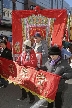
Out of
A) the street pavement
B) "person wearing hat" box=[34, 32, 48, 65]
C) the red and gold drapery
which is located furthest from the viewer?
the red and gold drapery

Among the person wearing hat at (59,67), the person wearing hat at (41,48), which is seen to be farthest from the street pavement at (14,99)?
the person wearing hat at (41,48)

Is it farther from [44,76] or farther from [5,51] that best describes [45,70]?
[5,51]

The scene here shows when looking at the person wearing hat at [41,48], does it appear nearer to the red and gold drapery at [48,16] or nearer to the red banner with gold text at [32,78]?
the red and gold drapery at [48,16]

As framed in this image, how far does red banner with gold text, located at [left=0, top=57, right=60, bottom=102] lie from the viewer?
5.35 metres

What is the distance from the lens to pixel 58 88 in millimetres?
5211

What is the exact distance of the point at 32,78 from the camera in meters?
6.07

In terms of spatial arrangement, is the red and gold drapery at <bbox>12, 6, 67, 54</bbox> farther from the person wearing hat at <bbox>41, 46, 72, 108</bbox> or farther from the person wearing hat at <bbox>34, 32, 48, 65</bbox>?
the person wearing hat at <bbox>41, 46, 72, 108</bbox>

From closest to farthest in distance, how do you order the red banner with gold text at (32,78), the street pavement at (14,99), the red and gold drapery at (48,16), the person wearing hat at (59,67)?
1. the person wearing hat at (59,67)
2. the red banner with gold text at (32,78)
3. the street pavement at (14,99)
4. the red and gold drapery at (48,16)

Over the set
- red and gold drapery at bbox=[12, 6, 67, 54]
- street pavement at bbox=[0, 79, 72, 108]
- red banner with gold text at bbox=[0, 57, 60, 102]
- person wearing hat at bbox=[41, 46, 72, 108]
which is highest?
red and gold drapery at bbox=[12, 6, 67, 54]

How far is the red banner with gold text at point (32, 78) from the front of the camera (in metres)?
5.35

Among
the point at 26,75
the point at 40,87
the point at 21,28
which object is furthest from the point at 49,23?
the point at 40,87

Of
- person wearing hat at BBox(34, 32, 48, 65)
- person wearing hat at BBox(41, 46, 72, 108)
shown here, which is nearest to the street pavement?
person wearing hat at BBox(41, 46, 72, 108)

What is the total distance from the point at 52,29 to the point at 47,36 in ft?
0.89

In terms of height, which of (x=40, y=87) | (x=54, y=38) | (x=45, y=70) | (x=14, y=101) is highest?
(x=54, y=38)
